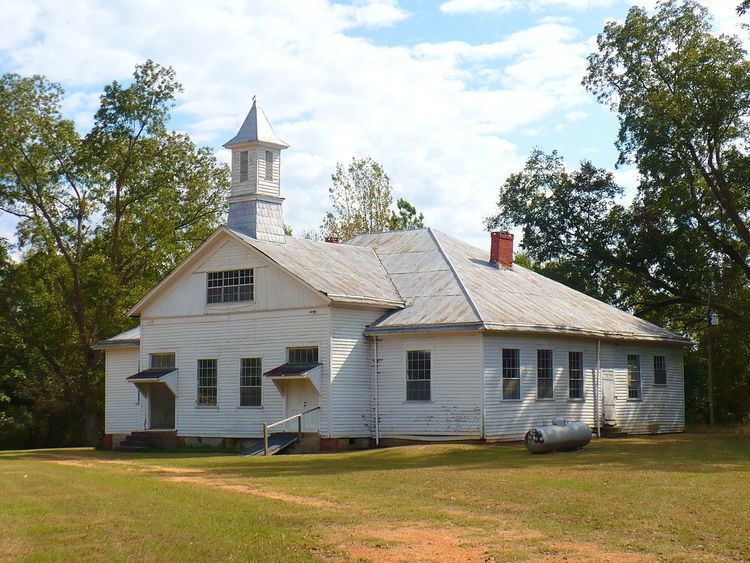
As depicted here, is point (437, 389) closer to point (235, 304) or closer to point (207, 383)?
point (235, 304)

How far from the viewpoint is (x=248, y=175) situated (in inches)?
1355

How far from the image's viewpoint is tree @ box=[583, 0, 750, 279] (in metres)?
39.8

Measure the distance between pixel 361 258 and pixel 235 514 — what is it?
2113 centimetres

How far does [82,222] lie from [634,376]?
89.7ft

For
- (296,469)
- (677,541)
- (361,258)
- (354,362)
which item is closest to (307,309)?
(354,362)

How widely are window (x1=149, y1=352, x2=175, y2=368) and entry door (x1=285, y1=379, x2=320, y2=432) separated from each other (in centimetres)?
511

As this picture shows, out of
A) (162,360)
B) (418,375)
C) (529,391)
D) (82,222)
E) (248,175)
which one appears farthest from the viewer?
(82,222)

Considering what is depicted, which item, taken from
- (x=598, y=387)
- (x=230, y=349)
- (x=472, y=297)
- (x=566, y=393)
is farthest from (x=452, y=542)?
(x=598, y=387)

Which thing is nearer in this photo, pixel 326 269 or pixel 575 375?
pixel 326 269

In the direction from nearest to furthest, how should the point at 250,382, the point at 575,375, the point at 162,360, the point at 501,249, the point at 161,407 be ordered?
the point at 250,382 < the point at 575,375 < the point at 162,360 < the point at 161,407 < the point at 501,249

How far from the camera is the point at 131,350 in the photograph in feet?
123

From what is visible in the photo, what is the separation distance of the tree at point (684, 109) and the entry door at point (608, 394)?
9810 millimetres

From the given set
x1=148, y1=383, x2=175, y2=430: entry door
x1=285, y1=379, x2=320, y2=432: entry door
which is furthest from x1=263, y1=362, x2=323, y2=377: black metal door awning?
x1=148, y1=383, x2=175, y2=430: entry door

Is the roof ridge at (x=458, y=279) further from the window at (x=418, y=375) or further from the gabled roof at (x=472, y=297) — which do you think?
the window at (x=418, y=375)
